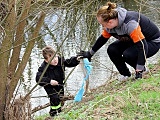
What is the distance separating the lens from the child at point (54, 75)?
622 centimetres

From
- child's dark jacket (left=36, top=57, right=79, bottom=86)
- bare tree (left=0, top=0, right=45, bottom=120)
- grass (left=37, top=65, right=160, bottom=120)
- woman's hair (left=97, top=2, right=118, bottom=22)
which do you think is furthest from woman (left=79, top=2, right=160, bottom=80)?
bare tree (left=0, top=0, right=45, bottom=120)

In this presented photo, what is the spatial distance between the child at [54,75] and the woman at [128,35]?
43 cm

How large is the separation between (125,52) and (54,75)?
4.37 feet

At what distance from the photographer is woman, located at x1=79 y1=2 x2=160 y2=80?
5223mm

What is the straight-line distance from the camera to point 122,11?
5.33 m

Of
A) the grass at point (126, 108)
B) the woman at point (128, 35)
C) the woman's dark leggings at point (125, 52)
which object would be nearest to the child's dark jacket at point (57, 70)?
the woman at point (128, 35)

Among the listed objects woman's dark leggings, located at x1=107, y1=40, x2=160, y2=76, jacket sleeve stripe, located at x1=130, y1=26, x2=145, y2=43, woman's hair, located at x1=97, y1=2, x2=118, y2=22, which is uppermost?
woman's hair, located at x1=97, y1=2, x2=118, y2=22

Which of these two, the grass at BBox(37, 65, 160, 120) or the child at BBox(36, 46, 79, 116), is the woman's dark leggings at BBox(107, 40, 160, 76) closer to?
the child at BBox(36, 46, 79, 116)

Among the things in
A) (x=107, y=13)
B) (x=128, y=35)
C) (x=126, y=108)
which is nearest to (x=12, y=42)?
(x=107, y=13)

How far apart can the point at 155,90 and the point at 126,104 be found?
0.83 m

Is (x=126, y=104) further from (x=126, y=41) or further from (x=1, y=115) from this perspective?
(x=1, y=115)

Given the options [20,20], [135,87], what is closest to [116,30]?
[135,87]

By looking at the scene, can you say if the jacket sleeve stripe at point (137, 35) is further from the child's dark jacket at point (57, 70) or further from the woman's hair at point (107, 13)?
the child's dark jacket at point (57, 70)

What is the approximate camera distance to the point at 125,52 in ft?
18.8
